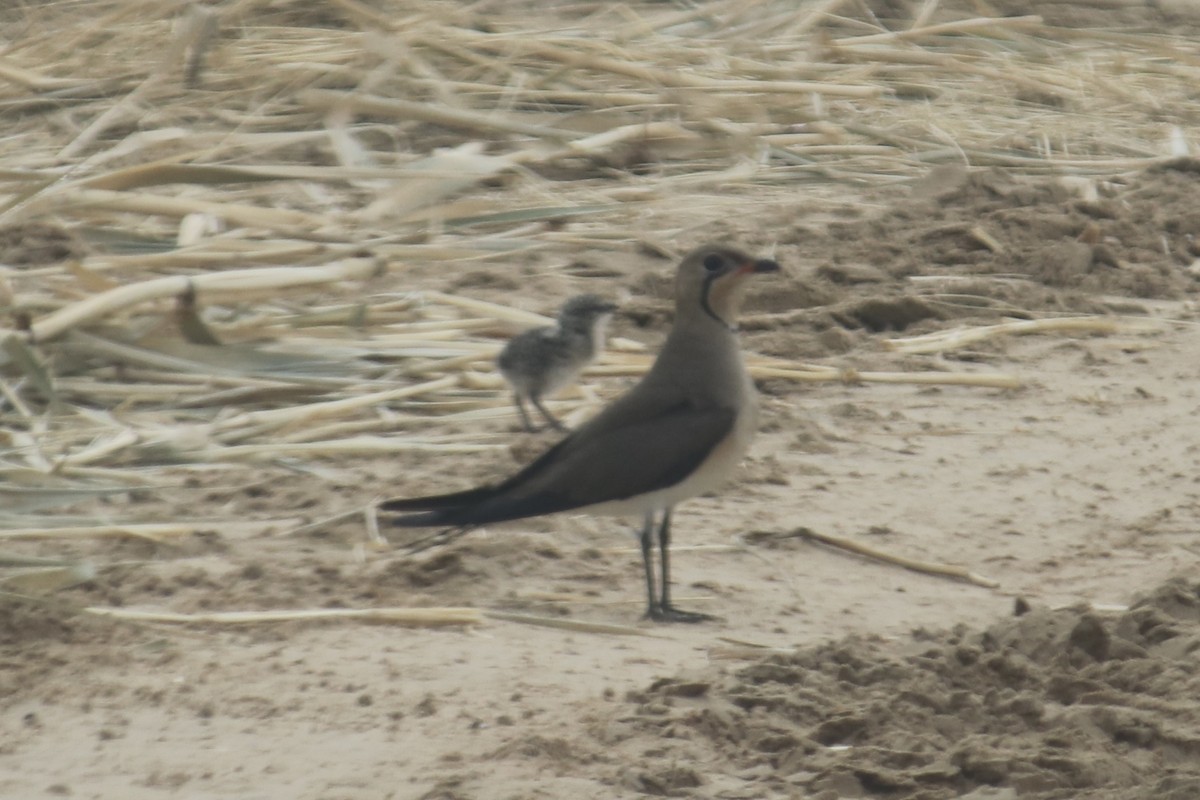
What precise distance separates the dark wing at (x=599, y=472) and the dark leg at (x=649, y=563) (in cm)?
13

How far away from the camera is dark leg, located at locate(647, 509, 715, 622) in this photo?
468 cm

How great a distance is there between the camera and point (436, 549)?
16.5 ft

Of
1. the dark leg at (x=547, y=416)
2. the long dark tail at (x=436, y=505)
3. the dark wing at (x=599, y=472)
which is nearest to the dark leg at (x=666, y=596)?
the dark wing at (x=599, y=472)

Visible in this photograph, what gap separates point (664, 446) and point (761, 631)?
470 millimetres

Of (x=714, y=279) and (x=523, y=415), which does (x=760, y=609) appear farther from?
(x=523, y=415)

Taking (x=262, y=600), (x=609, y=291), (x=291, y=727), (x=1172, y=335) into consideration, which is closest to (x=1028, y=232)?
(x=1172, y=335)

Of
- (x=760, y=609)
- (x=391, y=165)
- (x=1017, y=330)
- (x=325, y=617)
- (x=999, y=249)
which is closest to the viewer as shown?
(x=325, y=617)

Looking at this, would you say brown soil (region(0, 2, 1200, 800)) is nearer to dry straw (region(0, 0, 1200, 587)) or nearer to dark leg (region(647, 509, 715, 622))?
dark leg (region(647, 509, 715, 622))

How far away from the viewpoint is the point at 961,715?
397 cm

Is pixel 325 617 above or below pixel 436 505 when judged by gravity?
below

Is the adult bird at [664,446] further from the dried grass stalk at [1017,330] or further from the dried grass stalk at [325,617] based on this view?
the dried grass stalk at [1017,330]

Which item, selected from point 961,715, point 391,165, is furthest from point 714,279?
point 391,165

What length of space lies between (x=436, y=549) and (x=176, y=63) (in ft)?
15.1

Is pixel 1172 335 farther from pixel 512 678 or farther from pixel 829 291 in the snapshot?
pixel 512 678
